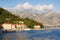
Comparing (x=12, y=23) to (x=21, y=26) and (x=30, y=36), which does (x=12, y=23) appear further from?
(x=30, y=36)

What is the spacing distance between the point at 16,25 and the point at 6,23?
→ 13.2 m

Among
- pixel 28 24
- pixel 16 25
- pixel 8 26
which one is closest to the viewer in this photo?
pixel 8 26

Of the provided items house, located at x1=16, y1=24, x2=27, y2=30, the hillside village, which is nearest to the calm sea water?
the hillside village

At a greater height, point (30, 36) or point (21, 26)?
point (21, 26)

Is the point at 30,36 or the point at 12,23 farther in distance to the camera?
the point at 12,23

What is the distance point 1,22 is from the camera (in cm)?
15488

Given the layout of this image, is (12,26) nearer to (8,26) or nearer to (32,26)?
(8,26)

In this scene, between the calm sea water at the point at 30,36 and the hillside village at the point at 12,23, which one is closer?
the calm sea water at the point at 30,36

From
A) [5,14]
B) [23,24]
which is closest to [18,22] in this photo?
[23,24]

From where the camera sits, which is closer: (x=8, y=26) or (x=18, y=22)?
(x=8, y=26)

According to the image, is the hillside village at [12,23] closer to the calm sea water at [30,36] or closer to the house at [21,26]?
the house at [21,26]

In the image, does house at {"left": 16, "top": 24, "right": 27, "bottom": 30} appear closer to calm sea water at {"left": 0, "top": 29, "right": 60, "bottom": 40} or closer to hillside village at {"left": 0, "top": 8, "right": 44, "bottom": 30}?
hillside village at {"left": 0, "top": 8, "right": 44, "bottom": 30}

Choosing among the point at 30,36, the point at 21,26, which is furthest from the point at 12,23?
the point at 30,36

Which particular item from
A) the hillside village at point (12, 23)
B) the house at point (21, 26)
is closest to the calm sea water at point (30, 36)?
the hillside village at point (12, 23)
